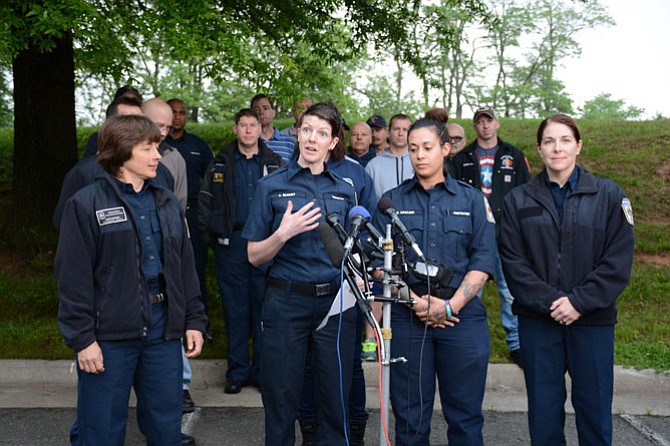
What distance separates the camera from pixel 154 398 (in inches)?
147

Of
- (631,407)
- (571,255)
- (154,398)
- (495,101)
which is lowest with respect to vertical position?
(631,407)

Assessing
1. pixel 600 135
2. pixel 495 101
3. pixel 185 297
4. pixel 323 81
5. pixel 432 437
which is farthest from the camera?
pixel 495 101

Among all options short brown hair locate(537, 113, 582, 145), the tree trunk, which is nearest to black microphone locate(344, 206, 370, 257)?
short brown hair locate(537, 113, 582, 145)

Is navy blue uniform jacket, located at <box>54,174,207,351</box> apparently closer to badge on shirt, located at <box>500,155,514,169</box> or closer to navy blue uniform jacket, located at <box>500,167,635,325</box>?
navy blue uniform jacket, located at <box>500,167,635,325</box>

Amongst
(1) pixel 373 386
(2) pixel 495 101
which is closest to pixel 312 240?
(1) pixel 373 386

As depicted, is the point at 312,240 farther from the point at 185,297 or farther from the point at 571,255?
the point at 571,255

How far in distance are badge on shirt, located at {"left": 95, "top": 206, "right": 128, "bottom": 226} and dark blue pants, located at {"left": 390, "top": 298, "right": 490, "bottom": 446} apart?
1590 millimetres

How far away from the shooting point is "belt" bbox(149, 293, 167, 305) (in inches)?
148

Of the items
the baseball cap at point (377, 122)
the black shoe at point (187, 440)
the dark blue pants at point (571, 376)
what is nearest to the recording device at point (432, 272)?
the dark blue pants at point (571, 376)

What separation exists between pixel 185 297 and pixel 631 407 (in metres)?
4.02

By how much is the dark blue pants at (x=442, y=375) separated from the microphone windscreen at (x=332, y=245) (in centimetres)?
98

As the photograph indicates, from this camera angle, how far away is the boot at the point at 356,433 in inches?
196

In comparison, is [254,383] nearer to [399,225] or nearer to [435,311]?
[435,311]

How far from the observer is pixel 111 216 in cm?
364
